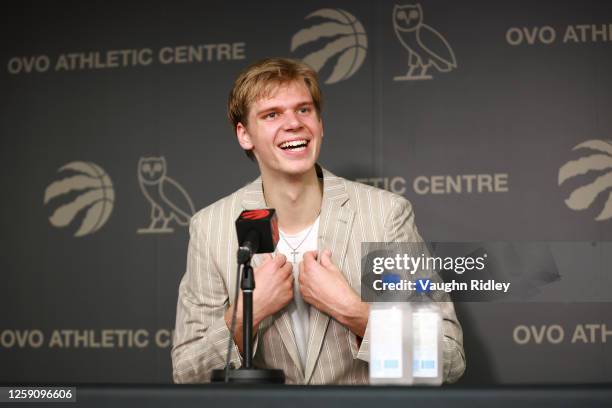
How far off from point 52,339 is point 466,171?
5.83 feet

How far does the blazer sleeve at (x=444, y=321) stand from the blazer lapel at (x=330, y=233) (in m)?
0.12

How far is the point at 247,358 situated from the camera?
1812 mm

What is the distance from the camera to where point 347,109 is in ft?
10.8

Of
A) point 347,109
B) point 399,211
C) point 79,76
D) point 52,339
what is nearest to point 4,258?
point 52,339

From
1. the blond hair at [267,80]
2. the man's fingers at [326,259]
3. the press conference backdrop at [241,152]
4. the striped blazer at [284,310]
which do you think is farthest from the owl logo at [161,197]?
the man's fingers at [326,259]

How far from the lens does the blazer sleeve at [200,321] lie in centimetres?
226

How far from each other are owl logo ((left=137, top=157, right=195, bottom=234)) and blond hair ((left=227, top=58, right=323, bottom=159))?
0.93 metres

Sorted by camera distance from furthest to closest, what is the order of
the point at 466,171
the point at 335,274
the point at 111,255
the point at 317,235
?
the point at 111,255 < the point at 466,171 < the point at 317,235 < the point at 335,274

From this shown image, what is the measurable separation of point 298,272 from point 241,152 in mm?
1056

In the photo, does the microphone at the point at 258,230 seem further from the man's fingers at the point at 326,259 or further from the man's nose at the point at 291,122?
the man's nose at the point at 291,122

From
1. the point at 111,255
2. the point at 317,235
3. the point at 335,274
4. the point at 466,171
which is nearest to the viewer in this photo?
the point at 335,274

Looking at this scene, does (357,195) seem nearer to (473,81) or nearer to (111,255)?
(473,81)

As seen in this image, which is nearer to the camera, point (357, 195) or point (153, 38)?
point (357, 195)

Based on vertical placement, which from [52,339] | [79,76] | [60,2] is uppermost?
[60,2]
